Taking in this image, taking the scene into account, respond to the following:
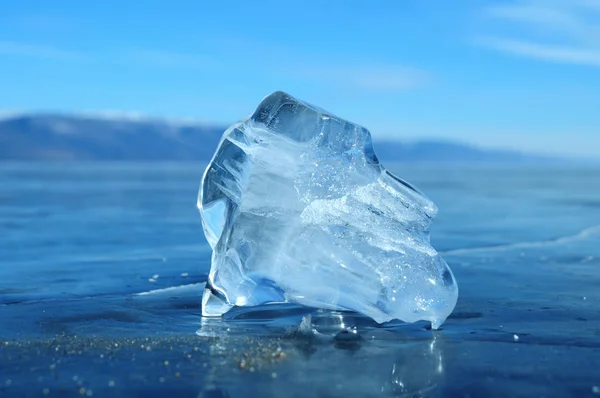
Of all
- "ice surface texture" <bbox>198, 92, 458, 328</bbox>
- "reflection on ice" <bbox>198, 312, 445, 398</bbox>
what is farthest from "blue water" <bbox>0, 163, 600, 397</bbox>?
"ice surface texture" <bbox>198, 92, 458, 328</bbox>

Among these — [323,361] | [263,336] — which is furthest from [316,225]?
[323,361]

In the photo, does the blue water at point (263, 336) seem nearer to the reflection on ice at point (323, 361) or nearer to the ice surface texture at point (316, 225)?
the reflection on ice at point (323, 361)

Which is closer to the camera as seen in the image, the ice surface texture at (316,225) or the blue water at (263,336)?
the blue water at (263,336)

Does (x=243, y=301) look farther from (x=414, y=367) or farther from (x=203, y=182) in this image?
(x=414, y=367)

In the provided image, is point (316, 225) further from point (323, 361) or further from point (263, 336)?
point (323, 361)

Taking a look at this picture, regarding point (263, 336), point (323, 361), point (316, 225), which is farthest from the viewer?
point (316, 225)

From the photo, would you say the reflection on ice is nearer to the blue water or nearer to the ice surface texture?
the blue water

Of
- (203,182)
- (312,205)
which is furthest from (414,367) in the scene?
(203,182)

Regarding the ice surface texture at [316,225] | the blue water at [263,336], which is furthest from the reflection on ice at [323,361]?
the ice surface texture at [316,225]
